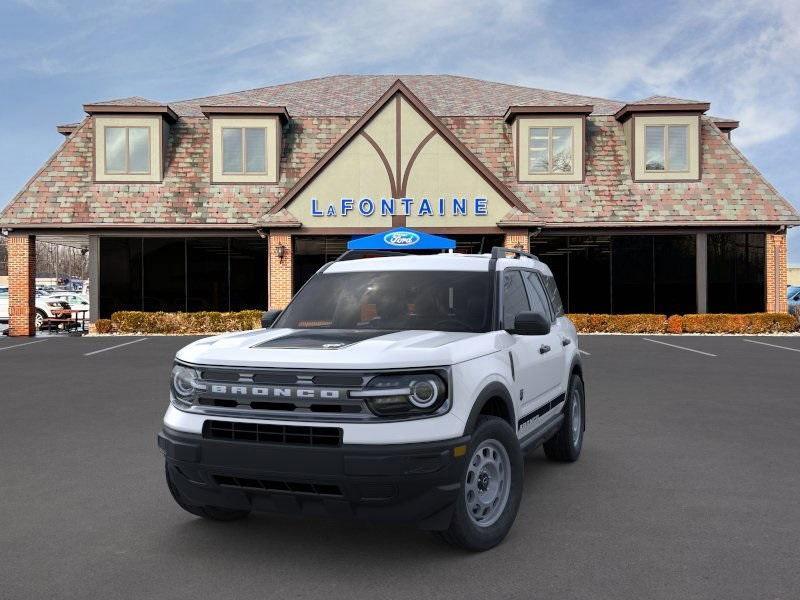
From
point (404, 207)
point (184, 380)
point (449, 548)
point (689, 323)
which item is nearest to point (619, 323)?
point (689, 323)

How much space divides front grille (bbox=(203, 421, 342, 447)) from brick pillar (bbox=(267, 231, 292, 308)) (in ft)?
63.0

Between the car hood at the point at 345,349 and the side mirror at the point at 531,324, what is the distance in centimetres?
20

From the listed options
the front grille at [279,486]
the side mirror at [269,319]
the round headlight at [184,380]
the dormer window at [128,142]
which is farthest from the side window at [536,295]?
the dormer window at [128,142]

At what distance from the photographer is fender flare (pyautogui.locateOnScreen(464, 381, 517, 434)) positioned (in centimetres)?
428

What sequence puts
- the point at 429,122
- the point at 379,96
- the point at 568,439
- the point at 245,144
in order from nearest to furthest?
1. the point at 568,439
2. the point at 429,122
3. the point at 245,144
4. the point at 379,96

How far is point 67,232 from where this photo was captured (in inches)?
928

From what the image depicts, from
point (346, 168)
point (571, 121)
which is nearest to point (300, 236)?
point (346, 168)

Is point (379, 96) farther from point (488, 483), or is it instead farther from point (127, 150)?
point (488, 483)

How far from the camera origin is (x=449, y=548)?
4.55 metres

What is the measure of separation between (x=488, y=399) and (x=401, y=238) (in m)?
13.8

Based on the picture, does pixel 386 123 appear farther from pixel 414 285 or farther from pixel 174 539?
pixel 174 539

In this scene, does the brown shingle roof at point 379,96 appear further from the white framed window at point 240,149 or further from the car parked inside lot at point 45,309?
the car parked inside lot at point 45,309

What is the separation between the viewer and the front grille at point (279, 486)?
4.02m

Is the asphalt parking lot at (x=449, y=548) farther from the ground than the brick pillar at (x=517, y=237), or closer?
closer
